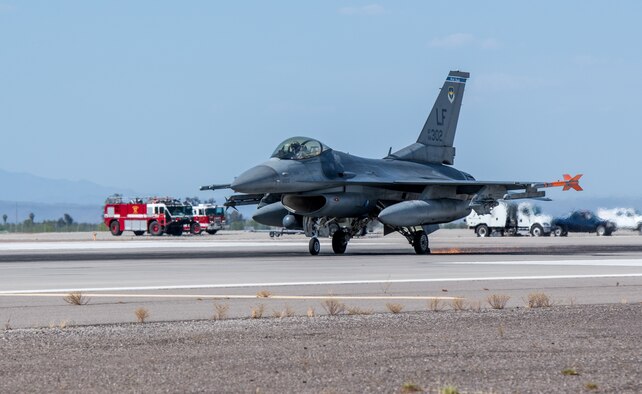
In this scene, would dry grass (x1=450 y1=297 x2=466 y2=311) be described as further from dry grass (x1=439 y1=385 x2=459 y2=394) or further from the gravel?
dry grass (x1=439 y1=385 x2=459 y2=394)

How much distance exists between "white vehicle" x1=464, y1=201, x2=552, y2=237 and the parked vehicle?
91 centimetres

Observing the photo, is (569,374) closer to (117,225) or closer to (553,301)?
(553,301)

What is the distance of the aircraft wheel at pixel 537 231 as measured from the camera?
7988cm

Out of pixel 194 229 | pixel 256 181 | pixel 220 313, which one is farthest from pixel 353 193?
pixel 194 229

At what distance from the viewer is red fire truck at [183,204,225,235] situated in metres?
85.8

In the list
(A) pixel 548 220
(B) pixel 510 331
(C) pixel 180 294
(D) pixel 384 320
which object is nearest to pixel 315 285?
(C) pixel 180 294

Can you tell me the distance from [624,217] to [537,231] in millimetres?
8859

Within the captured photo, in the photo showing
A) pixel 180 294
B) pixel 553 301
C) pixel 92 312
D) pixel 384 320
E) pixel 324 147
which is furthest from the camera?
pixel 324 147

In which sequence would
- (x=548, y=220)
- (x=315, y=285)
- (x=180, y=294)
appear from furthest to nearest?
(x=548, y=220) < (x=315, y=285) < (x=180, y=294)

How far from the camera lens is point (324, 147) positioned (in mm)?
39312

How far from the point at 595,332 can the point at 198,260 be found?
858 inches

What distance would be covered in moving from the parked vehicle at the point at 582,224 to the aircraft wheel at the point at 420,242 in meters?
41.6

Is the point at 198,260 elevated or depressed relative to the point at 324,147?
depressed

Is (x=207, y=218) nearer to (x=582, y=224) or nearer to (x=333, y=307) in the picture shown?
(x=582, y=224)
